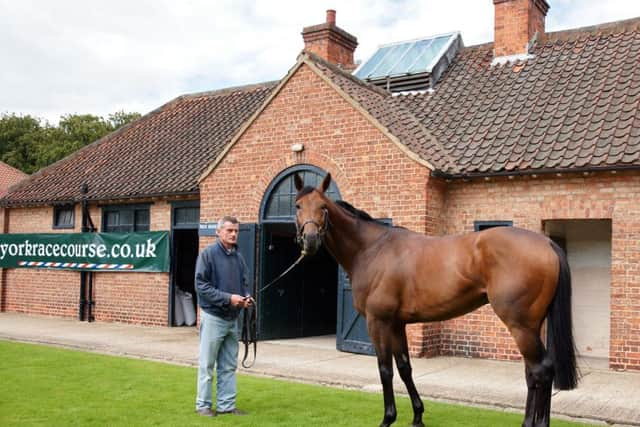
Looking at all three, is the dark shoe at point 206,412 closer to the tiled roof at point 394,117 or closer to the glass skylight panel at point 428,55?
the tiled roof at point 394,117

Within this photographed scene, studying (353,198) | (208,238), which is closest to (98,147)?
(208,238)

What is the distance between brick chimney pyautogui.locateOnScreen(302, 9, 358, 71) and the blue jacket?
1213cm

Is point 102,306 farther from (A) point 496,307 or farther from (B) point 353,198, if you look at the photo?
(A) point 496,307

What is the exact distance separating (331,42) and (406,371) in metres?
13.5

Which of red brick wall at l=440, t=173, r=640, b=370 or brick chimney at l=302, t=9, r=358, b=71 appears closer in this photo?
red brick wall at l=440, t=173, r=640, b=370

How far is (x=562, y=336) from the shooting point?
582 centimetres

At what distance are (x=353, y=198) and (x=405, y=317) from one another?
5.44 metres

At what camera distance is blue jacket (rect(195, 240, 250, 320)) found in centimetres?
673

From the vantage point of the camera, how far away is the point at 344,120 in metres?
12.1

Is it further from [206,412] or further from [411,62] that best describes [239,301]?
[411,62]

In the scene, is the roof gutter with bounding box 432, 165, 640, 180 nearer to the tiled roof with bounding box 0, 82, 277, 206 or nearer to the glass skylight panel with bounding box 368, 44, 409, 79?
the glass skylight panel with bounding box 368, 44, 409, 79

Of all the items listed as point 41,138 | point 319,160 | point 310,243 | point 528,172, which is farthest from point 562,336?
point 41,138

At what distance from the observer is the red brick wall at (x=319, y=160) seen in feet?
37.4

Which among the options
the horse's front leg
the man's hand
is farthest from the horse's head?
the horse's front leg
